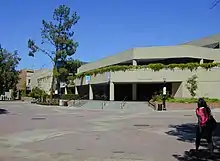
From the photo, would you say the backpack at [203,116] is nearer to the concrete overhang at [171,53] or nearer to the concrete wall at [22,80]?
the concrete overhang at [171,53]

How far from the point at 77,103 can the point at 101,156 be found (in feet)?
135

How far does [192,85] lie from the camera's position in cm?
4650

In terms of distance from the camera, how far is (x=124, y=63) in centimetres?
5997

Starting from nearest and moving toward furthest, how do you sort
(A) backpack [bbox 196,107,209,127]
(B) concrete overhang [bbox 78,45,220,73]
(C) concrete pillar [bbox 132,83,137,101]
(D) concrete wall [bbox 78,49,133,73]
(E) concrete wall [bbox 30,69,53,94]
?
(A) backpack [bbox 196,107,209,127]
(B) concrete overhang [bbox 78,45,220,73]
(D) concrete wall [bbox 78,49,133,73]
(C) concrete pillar [bbox 132,83,137,101]
(E) concrete wall [bbox 30,69,53,94]

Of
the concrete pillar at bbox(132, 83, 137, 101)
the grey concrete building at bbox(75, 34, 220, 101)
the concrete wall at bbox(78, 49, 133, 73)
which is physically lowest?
the concrete pillar at bbox(132, 83, 137, 101)

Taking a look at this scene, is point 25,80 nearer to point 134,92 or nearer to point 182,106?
point 134,92

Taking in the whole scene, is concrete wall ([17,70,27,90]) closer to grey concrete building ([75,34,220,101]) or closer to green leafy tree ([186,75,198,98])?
grey concrete building ([75,34,220,101])

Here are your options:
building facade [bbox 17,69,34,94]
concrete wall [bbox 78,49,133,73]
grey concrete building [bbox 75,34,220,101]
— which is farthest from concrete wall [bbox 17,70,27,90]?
grey concrete building [bbox 75,34,220,101]

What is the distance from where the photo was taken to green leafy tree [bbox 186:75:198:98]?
46.4 meters

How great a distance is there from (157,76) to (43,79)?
2270 inches

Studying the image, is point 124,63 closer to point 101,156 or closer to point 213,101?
point 213,101

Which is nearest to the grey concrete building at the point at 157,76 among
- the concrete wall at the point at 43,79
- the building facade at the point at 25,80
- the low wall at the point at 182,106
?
the low wall at the point at 182,106

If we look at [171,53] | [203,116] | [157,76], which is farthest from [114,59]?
[203,116]

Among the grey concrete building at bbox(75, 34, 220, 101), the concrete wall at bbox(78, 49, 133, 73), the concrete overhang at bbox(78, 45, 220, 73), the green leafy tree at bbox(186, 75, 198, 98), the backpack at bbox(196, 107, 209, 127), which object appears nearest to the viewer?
the backpack at bbox(196, 107, 209, 127)
